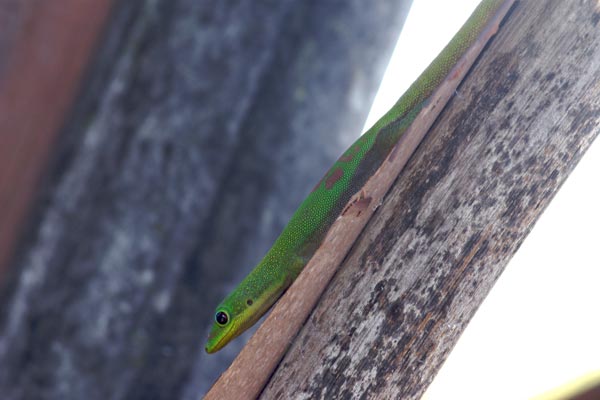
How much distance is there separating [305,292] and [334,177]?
89 centimetres

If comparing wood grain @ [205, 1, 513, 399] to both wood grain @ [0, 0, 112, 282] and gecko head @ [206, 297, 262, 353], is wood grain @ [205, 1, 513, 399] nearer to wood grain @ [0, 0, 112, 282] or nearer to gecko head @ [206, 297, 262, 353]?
gecko head @ [206, 297, 262, 353]

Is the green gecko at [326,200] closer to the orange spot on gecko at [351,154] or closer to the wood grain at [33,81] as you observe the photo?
the orange spot on gecko at [351,154]

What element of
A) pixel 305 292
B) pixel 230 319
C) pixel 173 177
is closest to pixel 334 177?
pixel 230 319

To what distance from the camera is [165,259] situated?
300cm

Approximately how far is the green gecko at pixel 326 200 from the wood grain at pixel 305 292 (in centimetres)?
54

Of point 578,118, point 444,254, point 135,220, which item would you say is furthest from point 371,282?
point 135,220

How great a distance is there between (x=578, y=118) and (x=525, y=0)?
333mm

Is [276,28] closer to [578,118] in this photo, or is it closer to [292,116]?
[292,116]

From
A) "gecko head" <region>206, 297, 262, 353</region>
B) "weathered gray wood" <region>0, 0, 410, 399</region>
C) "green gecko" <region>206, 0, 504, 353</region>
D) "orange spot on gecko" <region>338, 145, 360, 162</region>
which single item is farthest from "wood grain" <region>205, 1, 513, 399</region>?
"weathered gray wood" <region>0, 0, 410, 399</region>

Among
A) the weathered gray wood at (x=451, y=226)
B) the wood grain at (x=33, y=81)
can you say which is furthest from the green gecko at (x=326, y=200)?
the wood grain at (x=33, y=81)

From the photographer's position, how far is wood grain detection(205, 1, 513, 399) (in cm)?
119

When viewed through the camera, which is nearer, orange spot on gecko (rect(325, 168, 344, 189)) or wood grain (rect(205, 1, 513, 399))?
wood grain (rect(205, 1, 513, 399))

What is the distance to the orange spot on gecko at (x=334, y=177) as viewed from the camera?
79.8 inches

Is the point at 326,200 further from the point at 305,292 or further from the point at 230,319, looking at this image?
the point at 305,292
